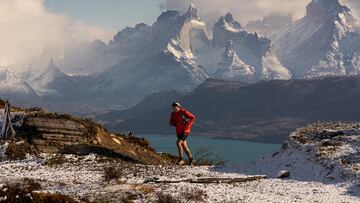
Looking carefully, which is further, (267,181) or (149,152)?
(149,152)

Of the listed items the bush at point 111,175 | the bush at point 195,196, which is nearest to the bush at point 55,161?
the bush at point 111,175

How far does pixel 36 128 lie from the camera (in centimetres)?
3572

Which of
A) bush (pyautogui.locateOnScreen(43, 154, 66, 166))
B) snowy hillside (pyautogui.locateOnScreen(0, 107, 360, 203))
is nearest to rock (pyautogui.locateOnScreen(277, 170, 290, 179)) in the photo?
snowy hillside (pyautogui.locateOnScreen(0, 107, 360, 203))

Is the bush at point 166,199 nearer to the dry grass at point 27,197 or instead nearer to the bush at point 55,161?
the dry grass at point 27,197

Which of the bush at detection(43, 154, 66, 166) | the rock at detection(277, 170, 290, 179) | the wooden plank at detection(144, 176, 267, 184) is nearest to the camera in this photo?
the wooden plank at detection(144, 176, 267, 184)

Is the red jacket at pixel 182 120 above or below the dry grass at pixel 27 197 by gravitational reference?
above

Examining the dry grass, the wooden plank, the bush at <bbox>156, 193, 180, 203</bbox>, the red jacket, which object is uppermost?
the red jacket

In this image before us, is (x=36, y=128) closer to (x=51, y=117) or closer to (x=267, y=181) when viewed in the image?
(x=51, y=117)

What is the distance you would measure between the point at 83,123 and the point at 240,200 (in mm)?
21028

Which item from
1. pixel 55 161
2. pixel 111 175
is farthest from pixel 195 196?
pixel 55 161

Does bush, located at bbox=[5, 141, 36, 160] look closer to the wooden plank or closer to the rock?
the wooden plank

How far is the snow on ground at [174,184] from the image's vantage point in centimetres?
2103

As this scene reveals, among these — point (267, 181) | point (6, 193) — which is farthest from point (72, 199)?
point (267, 181)

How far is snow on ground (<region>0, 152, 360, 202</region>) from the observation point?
69.0 ft
